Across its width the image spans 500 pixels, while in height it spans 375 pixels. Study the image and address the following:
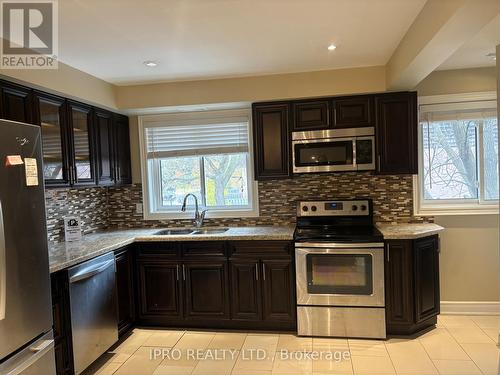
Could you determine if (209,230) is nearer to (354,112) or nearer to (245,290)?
(245,290)

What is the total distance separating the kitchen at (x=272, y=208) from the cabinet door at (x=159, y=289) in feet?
0.05

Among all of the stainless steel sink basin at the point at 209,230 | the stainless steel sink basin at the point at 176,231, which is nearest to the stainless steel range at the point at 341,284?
the stainless steel sink basin at the point at 209,230

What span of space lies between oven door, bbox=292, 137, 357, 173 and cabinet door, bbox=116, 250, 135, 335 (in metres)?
1.82

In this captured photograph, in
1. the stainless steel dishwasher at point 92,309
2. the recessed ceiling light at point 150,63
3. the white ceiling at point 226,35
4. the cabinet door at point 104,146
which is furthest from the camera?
the cabinet door at point 104,146

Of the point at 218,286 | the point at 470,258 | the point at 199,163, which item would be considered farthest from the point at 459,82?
the point at 218,286

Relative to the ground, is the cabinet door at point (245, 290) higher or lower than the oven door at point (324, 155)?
lower

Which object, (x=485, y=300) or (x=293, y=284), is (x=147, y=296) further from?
(x=485, y=300)

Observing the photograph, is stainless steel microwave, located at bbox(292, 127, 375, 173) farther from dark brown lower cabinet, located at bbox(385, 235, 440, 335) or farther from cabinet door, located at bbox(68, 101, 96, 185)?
cabinet door, located at bbox(68, 101, 96, 185)

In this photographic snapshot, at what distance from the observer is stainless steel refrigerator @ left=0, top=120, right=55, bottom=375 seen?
1772 mm

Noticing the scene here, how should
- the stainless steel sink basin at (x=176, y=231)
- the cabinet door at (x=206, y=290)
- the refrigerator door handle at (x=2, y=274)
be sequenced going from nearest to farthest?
1. the refrigerator door handle at (x=2, y=274)
2. the cabinet door at (x=206, y=290)
3. the stainless steel sink basin at (x=176, y=231)

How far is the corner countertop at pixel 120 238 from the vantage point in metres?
2.63

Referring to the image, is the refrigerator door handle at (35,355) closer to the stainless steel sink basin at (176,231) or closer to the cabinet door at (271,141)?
the stainless steel sink basin at (176,231)

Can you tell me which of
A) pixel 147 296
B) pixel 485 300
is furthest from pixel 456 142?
pixel 147 296

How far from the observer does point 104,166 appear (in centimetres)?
350
